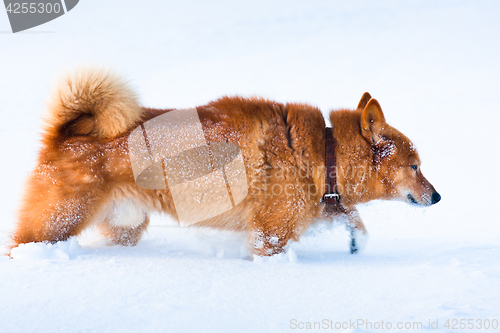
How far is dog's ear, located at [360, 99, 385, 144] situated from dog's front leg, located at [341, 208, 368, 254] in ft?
2.65

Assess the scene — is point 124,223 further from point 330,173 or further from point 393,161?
point 393,161

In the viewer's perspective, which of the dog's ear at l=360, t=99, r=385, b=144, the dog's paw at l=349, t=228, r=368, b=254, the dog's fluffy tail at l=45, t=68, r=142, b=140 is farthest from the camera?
the dog's paw at l=349, t=228, r=368, b=254

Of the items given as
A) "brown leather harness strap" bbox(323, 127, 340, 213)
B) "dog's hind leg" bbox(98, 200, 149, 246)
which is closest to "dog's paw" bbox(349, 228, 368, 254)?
"brown leather harness strap" bbox(323, 127, 340, 213)

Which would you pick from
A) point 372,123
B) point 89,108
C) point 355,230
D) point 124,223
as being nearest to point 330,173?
point 372,123

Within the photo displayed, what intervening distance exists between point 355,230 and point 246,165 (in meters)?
1.36

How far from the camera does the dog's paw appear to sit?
3.30 metres

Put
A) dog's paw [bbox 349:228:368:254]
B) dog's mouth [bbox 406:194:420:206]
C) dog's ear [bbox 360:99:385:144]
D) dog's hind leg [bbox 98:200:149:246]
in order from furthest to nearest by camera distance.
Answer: dog's mouth [bbox 406:194:420:206] < dog's paw [bbox 349:228:368:254] < dog's ear [bbox 360:99:385:144] < dog's hind leg [bbox 98:200:149:246]

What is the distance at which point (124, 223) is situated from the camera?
3.16m

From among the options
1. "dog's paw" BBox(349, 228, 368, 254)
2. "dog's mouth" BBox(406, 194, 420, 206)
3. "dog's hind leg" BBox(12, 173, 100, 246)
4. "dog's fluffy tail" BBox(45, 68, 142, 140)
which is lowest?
"dog's paw" BBox(349, 228, 368, 254)

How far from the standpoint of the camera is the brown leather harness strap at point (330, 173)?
3.14 meters

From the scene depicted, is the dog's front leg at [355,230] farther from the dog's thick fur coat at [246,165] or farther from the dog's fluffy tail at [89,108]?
the dog's fluffy tail at [89,108]

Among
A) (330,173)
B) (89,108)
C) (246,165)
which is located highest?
(89,108)

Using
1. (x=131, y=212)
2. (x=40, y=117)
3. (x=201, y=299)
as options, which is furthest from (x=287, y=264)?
(x=40, y=117)

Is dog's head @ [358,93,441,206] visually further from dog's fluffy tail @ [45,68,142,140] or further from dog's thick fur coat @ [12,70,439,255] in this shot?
dog's fluffy tail @ [45,68,142,140]
